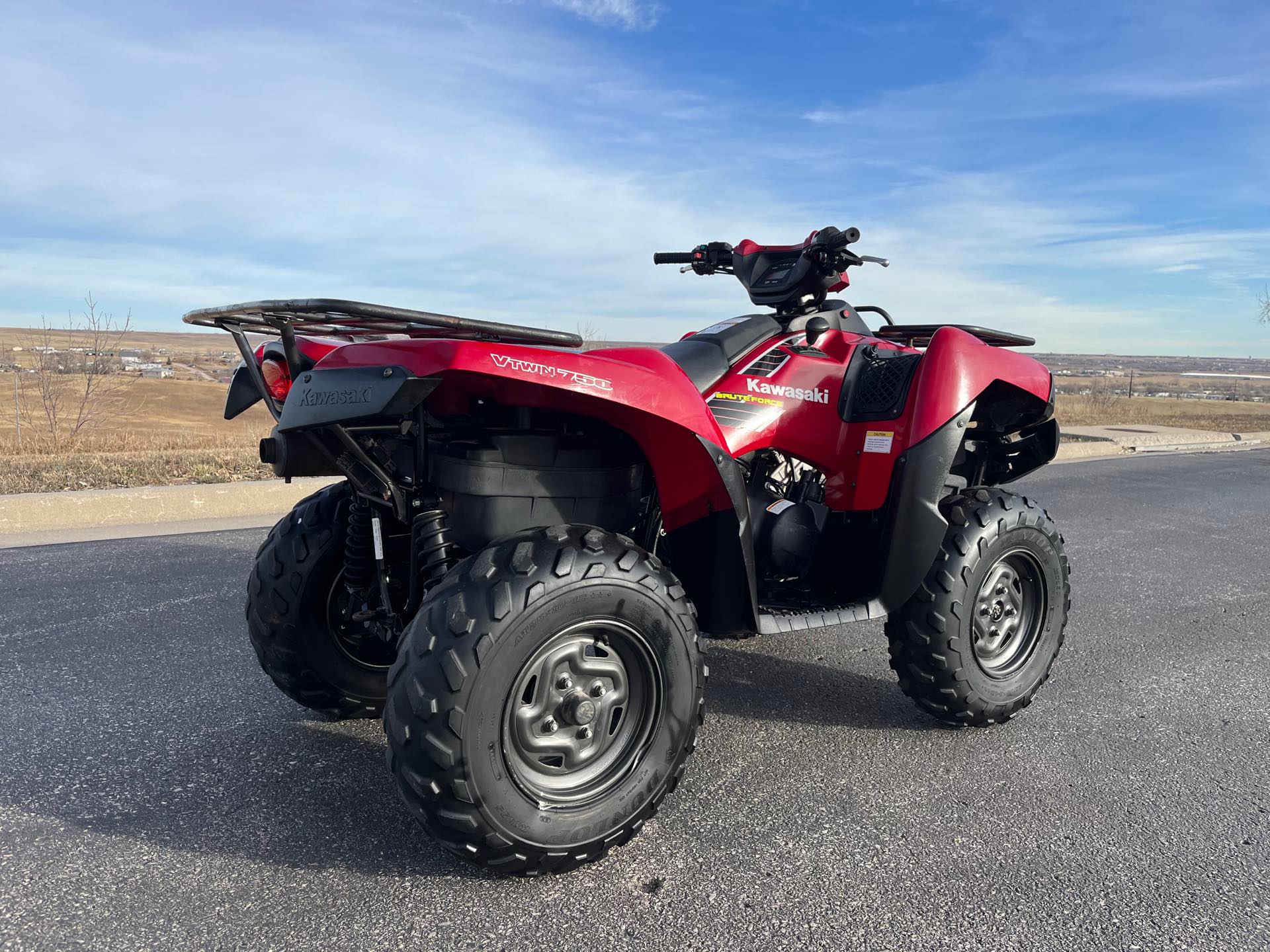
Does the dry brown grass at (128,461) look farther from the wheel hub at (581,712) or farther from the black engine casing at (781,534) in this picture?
the wheel hub at (581,712)

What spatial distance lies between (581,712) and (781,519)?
1269mm

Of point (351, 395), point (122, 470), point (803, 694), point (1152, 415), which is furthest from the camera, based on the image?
point (1152, 415)

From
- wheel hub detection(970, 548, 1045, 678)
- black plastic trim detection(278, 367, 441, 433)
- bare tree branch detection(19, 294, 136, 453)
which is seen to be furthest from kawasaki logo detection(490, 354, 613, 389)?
bare tree branch detection(19, 294, 136, 453)

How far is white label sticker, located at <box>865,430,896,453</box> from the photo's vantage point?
11.5 ft

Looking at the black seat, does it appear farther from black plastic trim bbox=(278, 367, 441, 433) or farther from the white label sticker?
black plastic trim bbox=(278, 367, 441, 433)

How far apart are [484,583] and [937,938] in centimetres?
144

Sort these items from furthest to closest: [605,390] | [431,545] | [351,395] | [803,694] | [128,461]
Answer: [128,461] → [803,694] → [431,545] → [605,390] → [351,395]

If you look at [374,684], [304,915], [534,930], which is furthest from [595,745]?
[374,684]

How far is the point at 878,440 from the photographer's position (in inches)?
139

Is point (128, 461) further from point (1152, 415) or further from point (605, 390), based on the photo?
point (1152, 415)

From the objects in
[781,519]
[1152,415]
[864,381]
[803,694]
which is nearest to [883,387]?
[864,381]

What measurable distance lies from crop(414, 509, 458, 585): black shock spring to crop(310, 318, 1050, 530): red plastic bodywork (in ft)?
1.23

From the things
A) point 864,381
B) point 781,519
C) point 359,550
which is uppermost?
point 864,381

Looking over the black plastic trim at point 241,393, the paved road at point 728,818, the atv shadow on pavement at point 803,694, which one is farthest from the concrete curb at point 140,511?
the atv shadow on pavement at point 803,694
